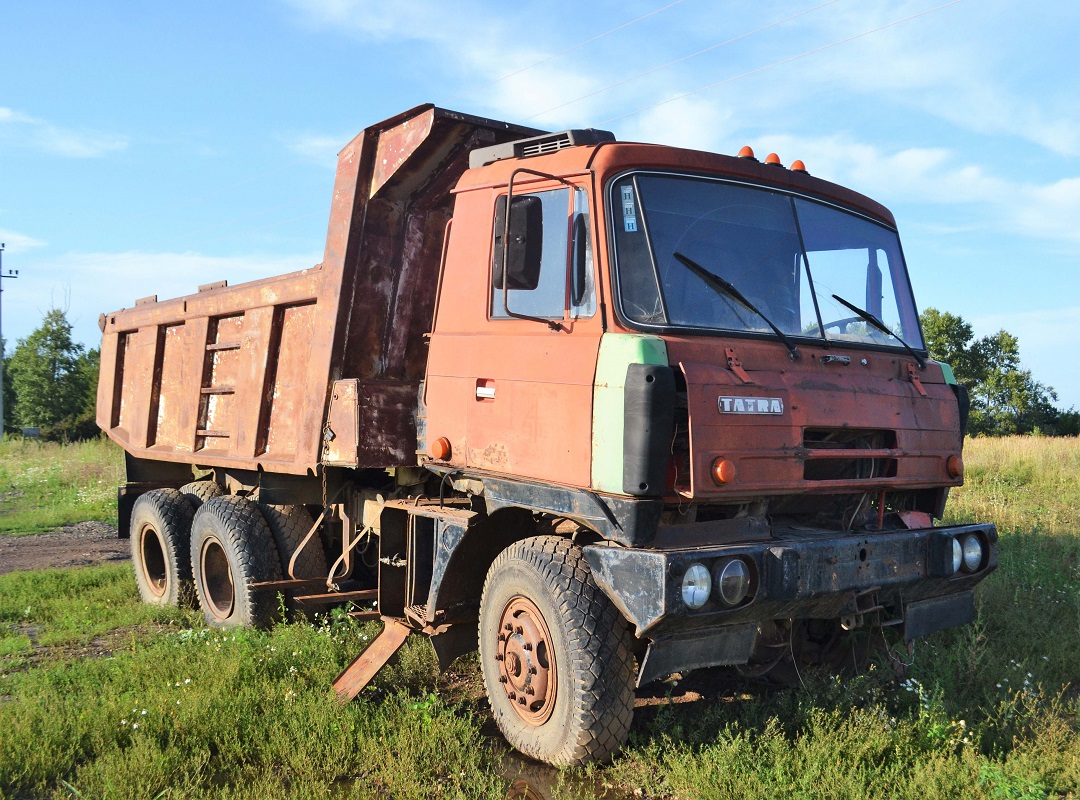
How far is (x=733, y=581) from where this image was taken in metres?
3.62

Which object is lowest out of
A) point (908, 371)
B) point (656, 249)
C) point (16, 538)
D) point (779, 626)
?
point (16, 538)

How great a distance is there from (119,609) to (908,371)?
21.0 ft

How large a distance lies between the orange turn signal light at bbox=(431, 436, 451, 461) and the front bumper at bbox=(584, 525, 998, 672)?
1230 millimetres

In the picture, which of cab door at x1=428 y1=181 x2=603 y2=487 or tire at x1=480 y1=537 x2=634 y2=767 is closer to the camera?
tire at x1=480 y1=537 x2=634 y2=767

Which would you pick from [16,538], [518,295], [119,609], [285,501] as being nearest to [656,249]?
[518,295]

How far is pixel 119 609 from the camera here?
7465 millimetres

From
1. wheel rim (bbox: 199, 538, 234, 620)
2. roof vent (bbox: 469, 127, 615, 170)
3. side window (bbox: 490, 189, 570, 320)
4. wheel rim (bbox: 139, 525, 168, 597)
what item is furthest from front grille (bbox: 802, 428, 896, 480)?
wheel rim (bbox: 139, 525, 168, 597)

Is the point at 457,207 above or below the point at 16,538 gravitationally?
above

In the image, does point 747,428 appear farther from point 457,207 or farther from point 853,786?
point 457,207

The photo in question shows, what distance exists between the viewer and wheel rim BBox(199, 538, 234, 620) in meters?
7.05

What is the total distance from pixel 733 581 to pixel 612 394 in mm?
904

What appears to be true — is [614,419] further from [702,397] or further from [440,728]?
[440,728]

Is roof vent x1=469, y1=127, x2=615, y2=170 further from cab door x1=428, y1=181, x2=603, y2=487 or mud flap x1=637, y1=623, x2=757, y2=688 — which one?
mud flap x1=637, y1=623, x2=757, y2=688

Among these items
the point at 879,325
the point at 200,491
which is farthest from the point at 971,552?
the point at 200,491
